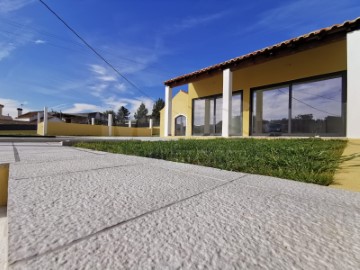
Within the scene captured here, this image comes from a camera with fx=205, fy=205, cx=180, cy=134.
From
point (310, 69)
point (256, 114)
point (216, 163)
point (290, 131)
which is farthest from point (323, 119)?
point (216, 163)

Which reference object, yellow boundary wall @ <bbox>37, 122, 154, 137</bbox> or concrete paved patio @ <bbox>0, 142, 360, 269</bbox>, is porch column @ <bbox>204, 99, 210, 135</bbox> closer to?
concrete paved patio @ <bbox>0, 142, 360, 269</bbox>

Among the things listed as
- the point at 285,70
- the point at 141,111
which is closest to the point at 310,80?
the point at 285,70

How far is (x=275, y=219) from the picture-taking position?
2.85 feet

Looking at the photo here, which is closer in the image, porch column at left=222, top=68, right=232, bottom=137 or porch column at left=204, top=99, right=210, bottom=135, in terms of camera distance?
porch column at left=222, top=68, right=232, bottom=137

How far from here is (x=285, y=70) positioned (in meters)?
7.19

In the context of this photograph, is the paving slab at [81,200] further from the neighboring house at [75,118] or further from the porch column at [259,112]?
the neighboring house at [75,118]

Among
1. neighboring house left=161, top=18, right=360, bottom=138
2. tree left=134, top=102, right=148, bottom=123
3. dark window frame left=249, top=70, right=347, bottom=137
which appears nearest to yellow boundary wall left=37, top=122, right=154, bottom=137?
neighboring house left=161, top=18, right=360, bottom=138

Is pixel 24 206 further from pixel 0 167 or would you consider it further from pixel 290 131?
pixel 290 131

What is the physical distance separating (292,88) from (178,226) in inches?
301

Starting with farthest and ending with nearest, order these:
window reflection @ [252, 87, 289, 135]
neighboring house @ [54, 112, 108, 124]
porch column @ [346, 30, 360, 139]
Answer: neighboring house @ [54, 112, 108, 124] < window reflection @ [252, 87, 289, 135] < porch column @ [346, 30, 360, 139]

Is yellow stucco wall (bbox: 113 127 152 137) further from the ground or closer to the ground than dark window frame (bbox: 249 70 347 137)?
closer to the ground

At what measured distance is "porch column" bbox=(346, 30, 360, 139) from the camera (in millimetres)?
4926

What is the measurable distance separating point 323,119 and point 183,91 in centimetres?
704

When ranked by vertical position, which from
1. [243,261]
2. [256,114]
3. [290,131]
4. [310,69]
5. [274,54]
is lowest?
[243,261]
